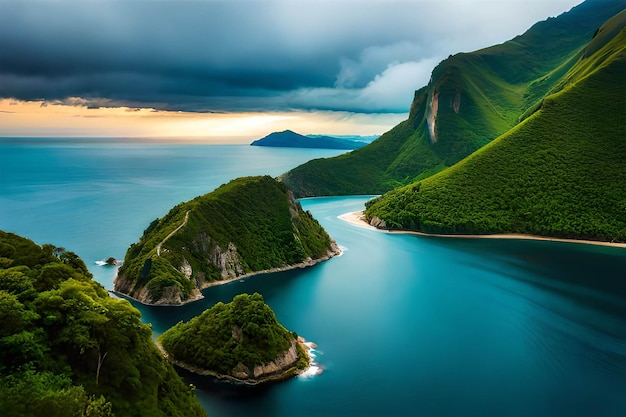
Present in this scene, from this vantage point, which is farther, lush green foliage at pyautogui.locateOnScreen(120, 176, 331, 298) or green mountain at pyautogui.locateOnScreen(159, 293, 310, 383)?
lush green foliage at pyautogui.locateOnScreen(120, 176, 331, 298)

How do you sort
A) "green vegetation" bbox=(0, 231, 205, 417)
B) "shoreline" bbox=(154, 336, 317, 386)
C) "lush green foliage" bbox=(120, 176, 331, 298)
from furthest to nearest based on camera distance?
"lush green foliage" bbox=(120, 176, 331, 298), "shoreline" bbox=(154, 336, 317, 386), "green vegetation" bbox=(0, 231, 205, 417)

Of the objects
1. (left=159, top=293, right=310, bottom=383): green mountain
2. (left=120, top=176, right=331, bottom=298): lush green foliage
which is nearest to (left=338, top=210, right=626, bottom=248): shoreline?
(left=120, top=176, right=331, bottom=298): lush green foliage

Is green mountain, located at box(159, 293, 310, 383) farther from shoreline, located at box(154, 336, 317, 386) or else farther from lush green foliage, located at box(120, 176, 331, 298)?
lush green foliage, located at box(120, 176, 331, 298)

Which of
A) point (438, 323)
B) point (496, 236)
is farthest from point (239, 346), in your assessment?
point (496, 236)

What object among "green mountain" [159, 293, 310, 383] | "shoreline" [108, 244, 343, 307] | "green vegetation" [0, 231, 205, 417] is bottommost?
"shoreline" [108, 244, 343, 307]

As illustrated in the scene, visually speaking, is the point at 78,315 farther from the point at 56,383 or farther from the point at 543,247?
the point at 543,247

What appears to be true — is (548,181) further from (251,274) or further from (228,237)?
(228,237)

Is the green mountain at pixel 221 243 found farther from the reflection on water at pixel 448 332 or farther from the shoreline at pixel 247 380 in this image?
the shoreline at pixel 247 380
